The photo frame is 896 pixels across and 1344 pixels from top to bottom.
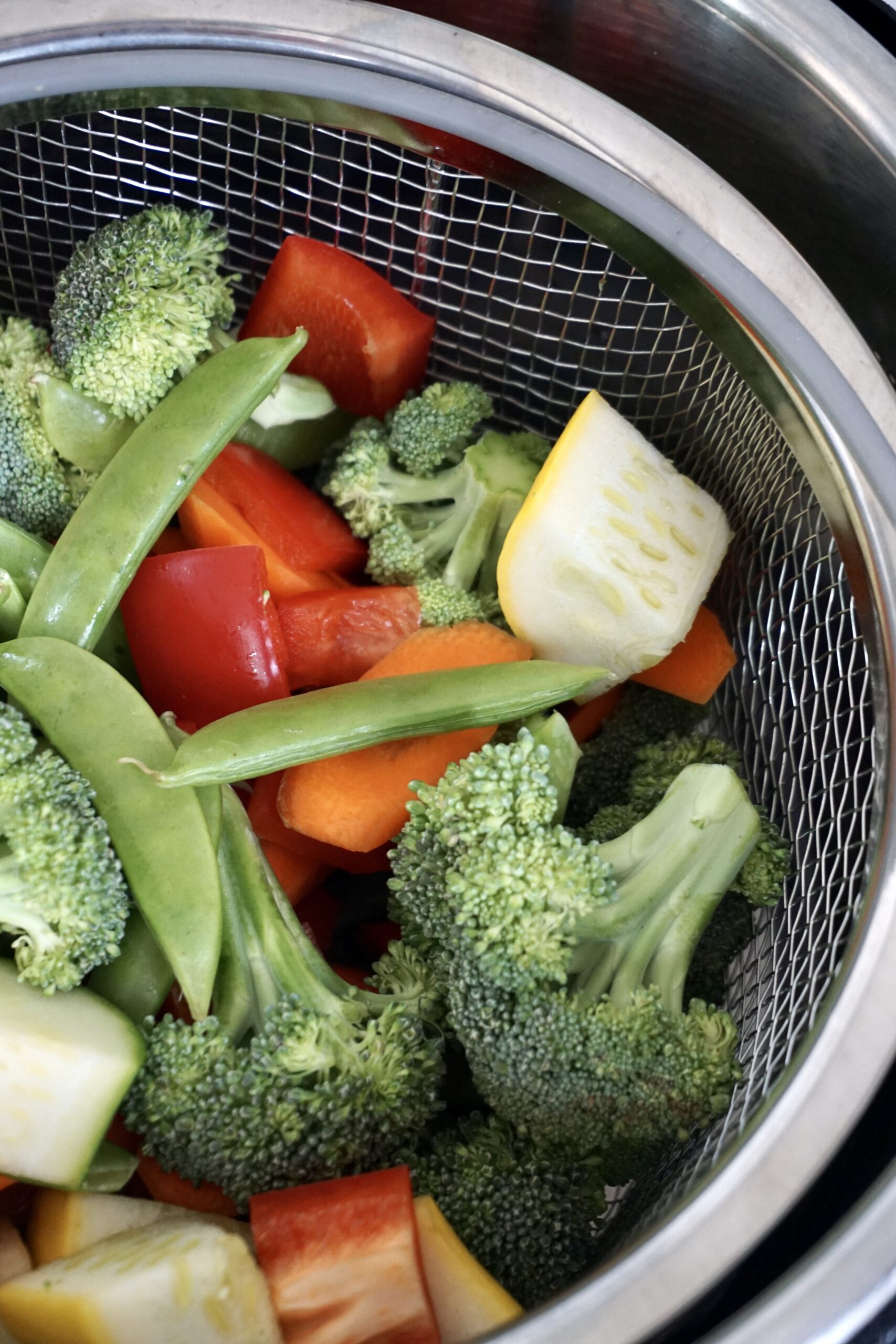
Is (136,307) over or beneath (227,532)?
over

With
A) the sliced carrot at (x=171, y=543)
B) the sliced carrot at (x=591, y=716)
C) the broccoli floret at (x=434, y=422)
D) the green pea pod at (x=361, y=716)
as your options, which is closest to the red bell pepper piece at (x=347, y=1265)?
the green pea pod at (x=361, y=716)

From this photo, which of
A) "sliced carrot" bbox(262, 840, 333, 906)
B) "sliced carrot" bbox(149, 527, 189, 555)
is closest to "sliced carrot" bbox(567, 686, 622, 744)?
"sliced carrot" bbox(262, 840, 333, 906)

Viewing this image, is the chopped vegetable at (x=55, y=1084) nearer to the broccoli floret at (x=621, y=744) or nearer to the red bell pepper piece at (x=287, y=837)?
the red bell pepper piece at (x=287, y=837)

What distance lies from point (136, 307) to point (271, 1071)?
4.31ft

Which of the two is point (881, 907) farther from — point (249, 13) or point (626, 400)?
point (249, 13)

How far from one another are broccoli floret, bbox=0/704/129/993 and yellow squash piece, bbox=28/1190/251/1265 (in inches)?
13.5

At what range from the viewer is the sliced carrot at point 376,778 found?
170 cm

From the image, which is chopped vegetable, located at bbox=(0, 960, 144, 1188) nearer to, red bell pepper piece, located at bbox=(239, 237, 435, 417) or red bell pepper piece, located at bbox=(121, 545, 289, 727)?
red bell pepper piece, located at bbox=(121, 545, 289, 727)

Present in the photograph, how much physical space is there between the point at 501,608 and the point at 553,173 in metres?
0.76

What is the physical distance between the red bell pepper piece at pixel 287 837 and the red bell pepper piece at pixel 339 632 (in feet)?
0.75

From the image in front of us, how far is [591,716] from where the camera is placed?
2.00 m

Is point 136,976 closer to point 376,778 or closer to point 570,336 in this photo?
point 376,778

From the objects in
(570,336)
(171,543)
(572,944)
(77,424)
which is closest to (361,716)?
(572,944)

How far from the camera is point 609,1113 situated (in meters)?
1.51
